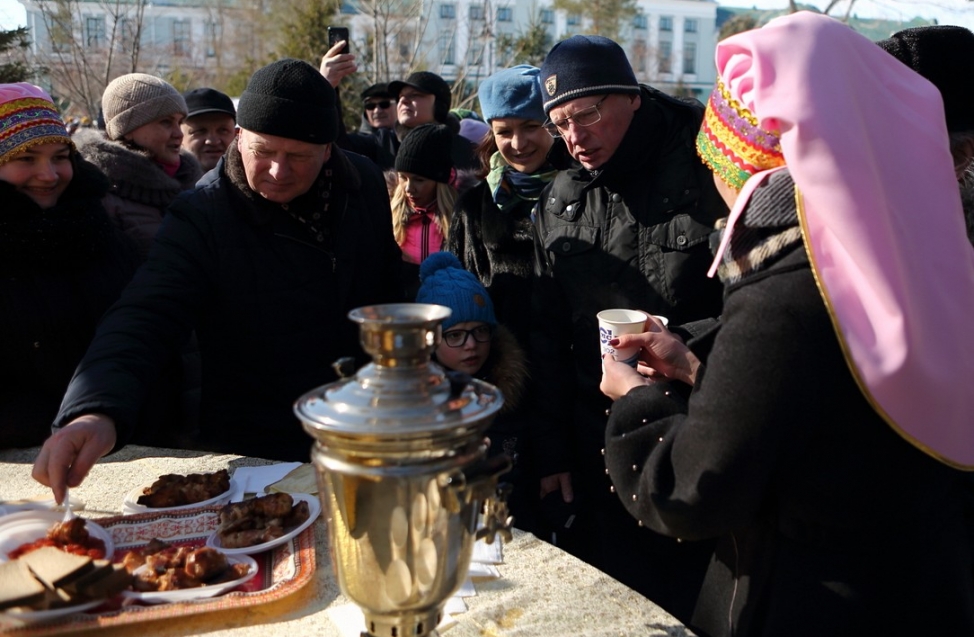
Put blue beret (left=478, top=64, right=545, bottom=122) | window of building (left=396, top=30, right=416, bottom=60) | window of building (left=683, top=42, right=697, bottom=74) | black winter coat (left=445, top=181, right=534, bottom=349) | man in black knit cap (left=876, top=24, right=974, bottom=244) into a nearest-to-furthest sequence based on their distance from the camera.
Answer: man in black knit cap (left=876, top=24, right=974, bottom=244), black winter coat (left=445, top=181, right=534, bottom=349), blue beret (left=478, top=64, right=545, bottom=122), window of building (left=396, top=30, right=416, bottom=60), window of building (left=683, top=42, right=697, bottom=74)

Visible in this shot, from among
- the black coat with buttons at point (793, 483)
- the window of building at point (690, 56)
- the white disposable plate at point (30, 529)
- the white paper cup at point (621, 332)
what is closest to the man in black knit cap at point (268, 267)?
the white disposable plate at point (30, 529)

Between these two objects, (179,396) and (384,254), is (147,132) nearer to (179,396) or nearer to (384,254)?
(179,396)

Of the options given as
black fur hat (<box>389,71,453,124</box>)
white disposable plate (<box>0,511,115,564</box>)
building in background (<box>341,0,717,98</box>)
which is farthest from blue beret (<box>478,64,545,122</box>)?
building in background (<box>341,0,717,98</box>)

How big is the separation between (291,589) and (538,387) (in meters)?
1.47

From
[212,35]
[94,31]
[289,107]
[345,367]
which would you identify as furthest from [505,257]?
[212,35]

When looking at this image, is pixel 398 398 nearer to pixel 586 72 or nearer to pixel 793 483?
pixel 793 483

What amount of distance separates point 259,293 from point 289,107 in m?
0.58

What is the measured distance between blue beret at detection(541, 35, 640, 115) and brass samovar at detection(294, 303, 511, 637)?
1576 millimetres

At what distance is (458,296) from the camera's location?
3.12 metres

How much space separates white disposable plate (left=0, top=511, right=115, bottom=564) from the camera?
71.7 inches

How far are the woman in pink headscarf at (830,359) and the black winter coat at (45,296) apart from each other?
2074mm

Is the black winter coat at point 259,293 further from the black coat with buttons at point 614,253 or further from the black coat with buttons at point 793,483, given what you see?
the black coat with buttons at point 793,483

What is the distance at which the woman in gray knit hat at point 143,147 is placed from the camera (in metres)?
3.82

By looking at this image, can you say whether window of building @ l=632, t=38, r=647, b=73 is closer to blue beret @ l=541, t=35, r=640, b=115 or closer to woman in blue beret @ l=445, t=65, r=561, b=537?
woman in blue beret @ l=445, t=65, r=561, b=537
